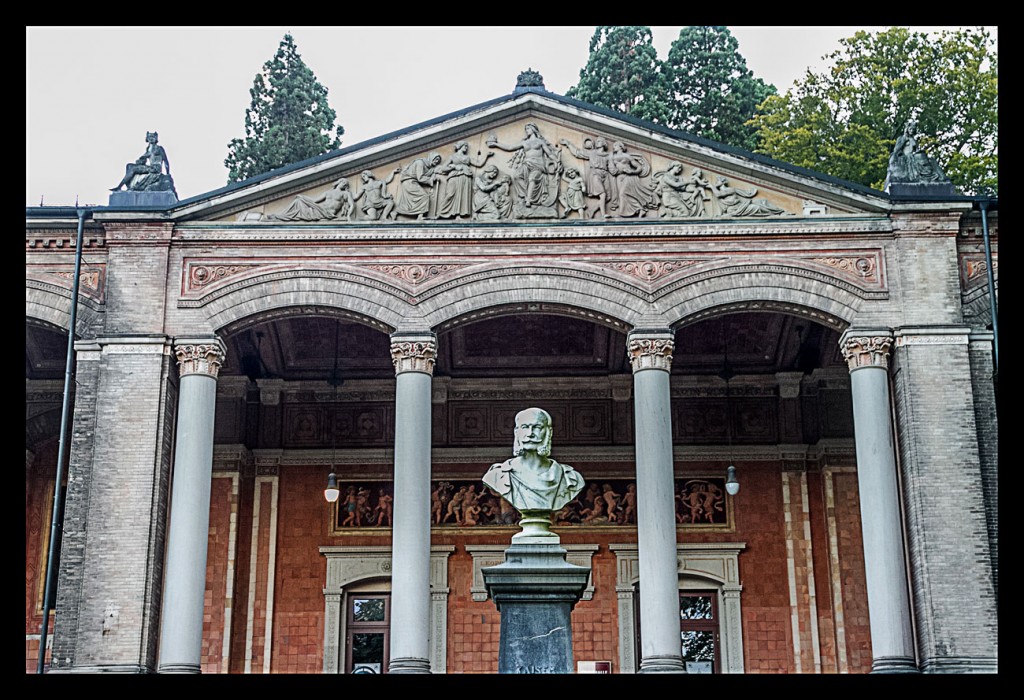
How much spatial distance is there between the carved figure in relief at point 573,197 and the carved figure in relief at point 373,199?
9.48ft

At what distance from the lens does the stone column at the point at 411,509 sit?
69.4 ft

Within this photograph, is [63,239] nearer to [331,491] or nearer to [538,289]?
[331,491]

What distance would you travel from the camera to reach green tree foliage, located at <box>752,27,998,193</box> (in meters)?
35.4

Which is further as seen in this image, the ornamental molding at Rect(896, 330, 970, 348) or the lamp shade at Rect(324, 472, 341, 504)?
the lamp shade at Rect(324, 472, 341, 504)

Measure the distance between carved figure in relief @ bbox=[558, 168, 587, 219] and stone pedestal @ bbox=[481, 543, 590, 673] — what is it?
11.3m

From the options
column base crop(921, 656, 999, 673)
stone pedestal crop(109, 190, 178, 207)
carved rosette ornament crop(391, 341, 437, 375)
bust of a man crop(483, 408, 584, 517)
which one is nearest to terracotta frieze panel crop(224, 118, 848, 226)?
stone pedestal crop(109, 190, 178, 207)

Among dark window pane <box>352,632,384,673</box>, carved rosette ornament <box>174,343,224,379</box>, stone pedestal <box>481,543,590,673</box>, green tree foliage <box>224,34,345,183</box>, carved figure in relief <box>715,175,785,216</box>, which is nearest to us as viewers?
stone pedestal <box>481,543,590,673</box>

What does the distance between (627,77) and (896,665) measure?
1020 inches

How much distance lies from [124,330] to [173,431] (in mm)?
1829

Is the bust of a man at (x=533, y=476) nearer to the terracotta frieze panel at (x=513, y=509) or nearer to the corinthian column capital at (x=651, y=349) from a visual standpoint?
the corinthian column capital at (x=651, y=349)

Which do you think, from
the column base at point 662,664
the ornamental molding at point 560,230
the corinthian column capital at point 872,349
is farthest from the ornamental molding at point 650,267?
the column base at point 662,664

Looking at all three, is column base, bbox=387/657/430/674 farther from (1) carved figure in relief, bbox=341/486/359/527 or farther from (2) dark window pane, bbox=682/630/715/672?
(2) dark window pane, bbox=682/630/715/672

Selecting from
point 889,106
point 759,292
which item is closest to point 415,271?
point 759,292
